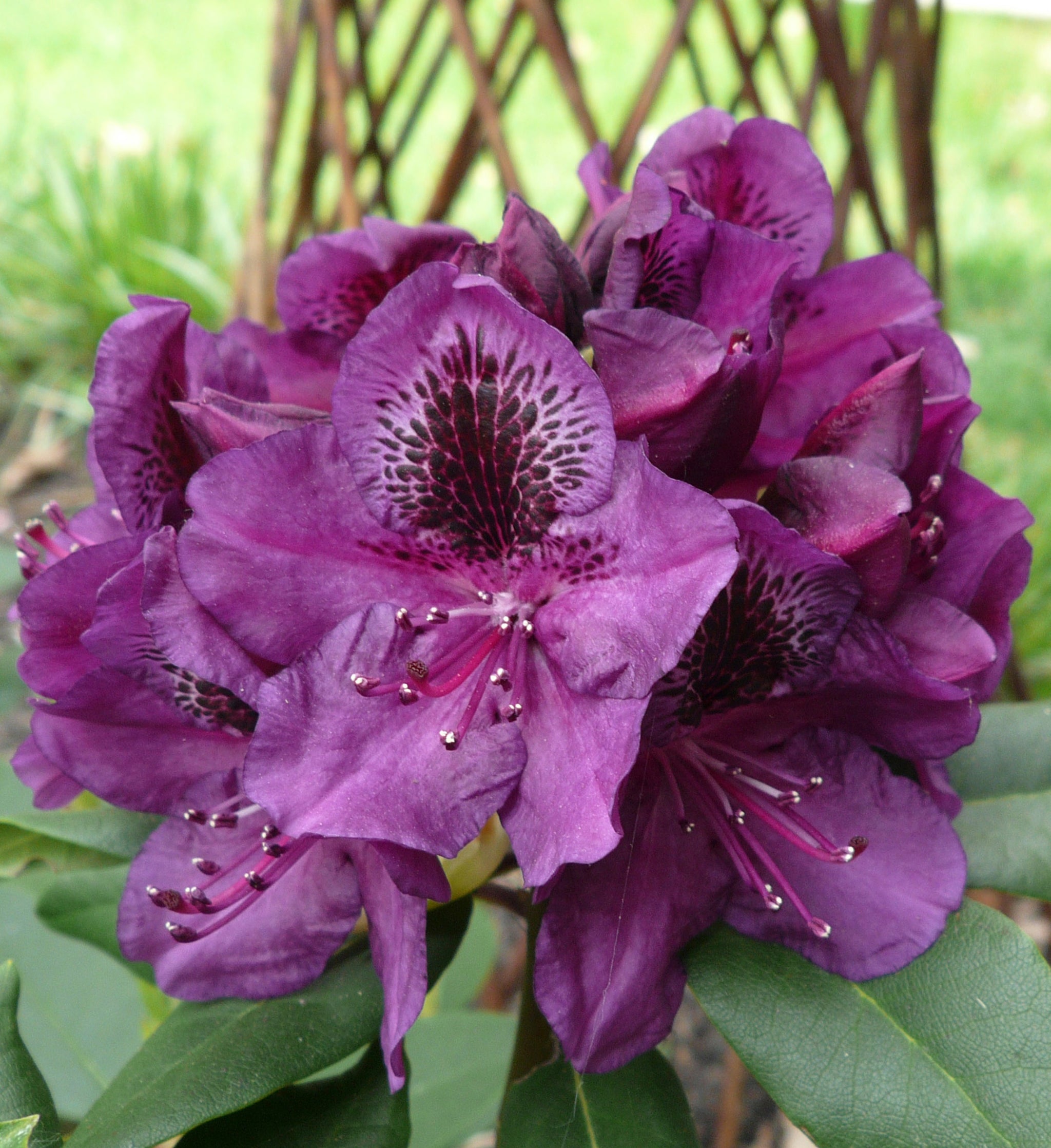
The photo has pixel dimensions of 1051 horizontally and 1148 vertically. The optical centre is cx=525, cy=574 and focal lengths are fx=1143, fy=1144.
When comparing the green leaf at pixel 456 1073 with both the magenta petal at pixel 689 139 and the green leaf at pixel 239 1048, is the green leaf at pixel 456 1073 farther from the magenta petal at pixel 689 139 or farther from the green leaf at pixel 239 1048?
the magenta petal at pixel 689 139

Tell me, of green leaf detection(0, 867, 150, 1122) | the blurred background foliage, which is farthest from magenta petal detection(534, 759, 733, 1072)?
the blurred background foliage

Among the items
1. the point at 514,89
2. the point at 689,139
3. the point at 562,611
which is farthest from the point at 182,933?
the point at 514,89

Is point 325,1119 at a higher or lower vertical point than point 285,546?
lower

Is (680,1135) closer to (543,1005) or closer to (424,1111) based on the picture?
(543,1005)

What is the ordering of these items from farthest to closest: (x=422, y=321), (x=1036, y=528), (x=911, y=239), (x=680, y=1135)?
(x=1036, y=528) < (x=911, y=239) < (x=680, y=1135) < (x=422, y=321)

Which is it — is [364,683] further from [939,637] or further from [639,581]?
[939,637]

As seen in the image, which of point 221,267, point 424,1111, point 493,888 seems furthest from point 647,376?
point 221,267

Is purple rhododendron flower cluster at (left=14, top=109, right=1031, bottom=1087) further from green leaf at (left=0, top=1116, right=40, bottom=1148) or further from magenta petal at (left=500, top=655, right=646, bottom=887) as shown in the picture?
green leaf at (left=0, top=1116, right=40, bottom=1148)
